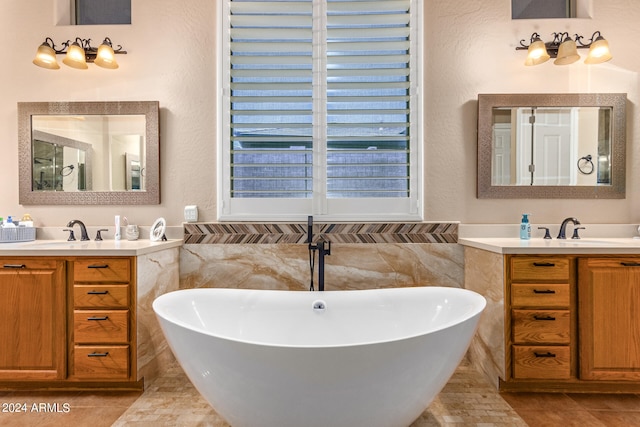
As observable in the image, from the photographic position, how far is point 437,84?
2.55 metres

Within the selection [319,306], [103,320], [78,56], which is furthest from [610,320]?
[78,56]

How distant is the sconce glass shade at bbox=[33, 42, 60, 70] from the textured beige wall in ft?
0.52

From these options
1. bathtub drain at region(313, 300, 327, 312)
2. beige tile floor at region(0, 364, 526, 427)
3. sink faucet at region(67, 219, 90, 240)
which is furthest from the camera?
sink faucet at region(67, 219, 90, 240)

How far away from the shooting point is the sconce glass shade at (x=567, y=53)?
7.65 ft

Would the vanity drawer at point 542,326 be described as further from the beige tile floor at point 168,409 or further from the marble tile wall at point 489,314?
the beige tile floor at point 168,409

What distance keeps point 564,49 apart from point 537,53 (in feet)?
0.52

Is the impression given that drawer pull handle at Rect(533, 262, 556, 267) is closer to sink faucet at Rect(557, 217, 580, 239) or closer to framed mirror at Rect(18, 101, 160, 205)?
sink faucet at Rect(557, 217, 580, 239)

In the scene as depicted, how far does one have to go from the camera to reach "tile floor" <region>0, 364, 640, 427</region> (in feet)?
5.92

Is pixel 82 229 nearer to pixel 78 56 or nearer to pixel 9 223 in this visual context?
pixel 9 223

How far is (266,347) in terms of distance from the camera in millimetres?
1315

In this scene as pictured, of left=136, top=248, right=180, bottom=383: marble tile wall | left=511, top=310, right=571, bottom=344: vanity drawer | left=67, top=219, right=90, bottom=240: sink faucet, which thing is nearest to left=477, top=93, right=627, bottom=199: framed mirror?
left=511, top=310, right=571, bottom=344: vanity drawer

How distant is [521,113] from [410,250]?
1235 mm


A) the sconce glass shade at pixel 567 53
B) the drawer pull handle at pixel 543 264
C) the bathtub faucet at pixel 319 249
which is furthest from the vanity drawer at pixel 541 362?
the sconce glass shade at pixel 567 53

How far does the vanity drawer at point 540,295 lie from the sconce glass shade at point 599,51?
1538 mm
